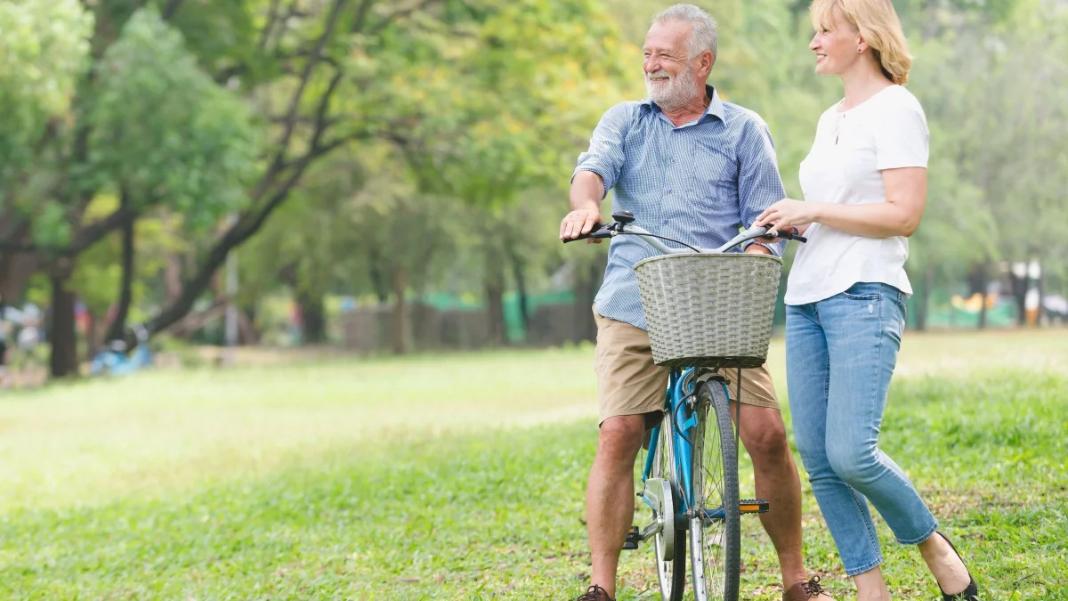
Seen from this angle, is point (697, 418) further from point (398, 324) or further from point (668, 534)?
point (398, 324)

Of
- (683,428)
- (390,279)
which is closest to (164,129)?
(390,279)

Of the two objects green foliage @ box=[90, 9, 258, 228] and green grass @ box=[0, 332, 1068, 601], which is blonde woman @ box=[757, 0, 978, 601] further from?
green foliage @ box=[90, 9, 258, 228]

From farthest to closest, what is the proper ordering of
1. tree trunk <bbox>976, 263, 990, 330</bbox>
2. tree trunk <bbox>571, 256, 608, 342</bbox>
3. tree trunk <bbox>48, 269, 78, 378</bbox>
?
tree trunk <bbox>976, 263, 990, 330</bbox>
tree trunk <bbox>571, 256, 608, 342</bbox>
tree trunk <bbox>48, 269, 78, 378</bbox>

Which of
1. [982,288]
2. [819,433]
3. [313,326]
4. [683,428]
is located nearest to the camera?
[819,433]

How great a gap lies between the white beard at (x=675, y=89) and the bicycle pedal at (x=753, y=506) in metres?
1.41

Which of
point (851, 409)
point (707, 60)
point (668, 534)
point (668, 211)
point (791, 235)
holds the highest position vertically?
point (707, 60)

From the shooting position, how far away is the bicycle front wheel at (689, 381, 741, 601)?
4.42m

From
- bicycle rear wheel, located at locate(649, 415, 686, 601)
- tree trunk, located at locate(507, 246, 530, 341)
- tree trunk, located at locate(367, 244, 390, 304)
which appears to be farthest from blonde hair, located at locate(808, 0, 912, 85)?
tree trunk, located at locate(367, 244, 390, 304)

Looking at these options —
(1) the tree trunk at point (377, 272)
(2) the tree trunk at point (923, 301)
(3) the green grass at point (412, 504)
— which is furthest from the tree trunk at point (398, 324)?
(3) the green grass at point (412, 504)

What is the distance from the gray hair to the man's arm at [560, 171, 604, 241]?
56 cm

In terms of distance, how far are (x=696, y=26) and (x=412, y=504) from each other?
491cm

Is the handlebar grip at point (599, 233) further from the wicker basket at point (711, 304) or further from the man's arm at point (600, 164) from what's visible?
the wicker basket at point (711, 304)

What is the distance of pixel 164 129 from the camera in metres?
21.6

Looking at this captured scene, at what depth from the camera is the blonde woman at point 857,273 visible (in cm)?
439
